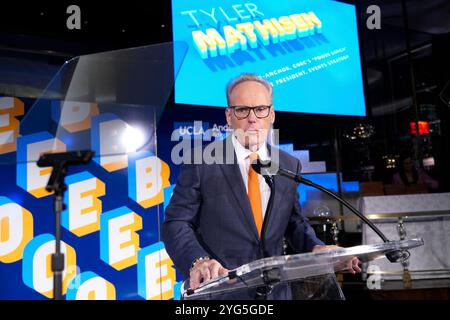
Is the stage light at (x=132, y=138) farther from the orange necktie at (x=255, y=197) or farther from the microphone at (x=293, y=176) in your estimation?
the microphone at (x=293, y=176)

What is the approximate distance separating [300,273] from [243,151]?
2.85ft

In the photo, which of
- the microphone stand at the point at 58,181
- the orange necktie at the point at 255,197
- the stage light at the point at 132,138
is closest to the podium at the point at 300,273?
the microphone stand at the point at 58,181

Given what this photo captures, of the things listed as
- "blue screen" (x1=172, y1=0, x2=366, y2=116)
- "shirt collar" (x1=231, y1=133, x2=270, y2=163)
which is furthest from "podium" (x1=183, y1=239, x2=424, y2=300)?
"blue screen" (x1=172, y1=0, x2=366, y2=116)

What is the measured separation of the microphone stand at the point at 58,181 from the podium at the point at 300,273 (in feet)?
1.06

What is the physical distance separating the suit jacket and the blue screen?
186 centimetres

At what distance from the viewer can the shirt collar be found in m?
1.94

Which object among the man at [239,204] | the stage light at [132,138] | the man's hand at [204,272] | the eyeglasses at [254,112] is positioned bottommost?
the man's hand at [204,272]

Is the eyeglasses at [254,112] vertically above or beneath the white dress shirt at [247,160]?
above

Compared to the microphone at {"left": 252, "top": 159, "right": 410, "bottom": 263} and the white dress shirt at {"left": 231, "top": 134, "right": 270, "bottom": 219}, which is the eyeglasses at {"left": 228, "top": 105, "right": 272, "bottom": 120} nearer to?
the white dress shirt at {"left": 231, "top": 134, "right": 270, "bottom": 219}

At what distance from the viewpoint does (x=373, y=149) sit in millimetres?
6016

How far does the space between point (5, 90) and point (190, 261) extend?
2.82 meters

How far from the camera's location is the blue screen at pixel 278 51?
370cm

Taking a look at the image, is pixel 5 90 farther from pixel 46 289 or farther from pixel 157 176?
pixel 46 289

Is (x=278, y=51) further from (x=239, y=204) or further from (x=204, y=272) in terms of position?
(x=204, y=272)
